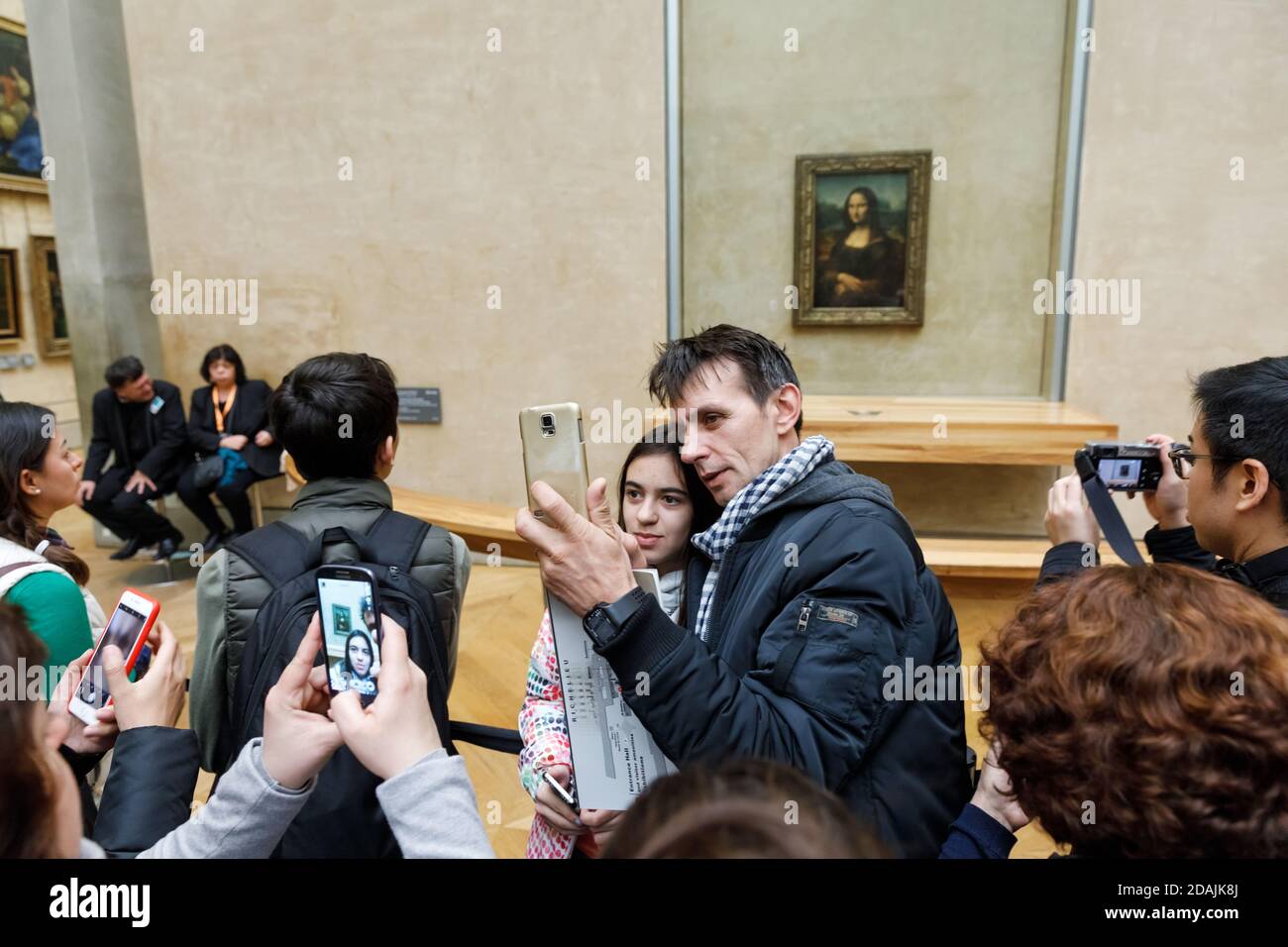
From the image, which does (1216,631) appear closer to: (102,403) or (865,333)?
(865,333)

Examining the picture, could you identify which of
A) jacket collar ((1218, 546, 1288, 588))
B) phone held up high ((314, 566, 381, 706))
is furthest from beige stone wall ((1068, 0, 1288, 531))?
phone held up high ((314, 566, 381, 706))

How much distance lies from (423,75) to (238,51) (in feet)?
5.69

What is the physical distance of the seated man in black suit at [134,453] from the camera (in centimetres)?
725

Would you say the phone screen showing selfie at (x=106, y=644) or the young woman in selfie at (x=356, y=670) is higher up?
the young woman in selfie at (x=356, y=670)

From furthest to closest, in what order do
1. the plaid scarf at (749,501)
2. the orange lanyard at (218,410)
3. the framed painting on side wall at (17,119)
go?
the framed painting on side wall at (17,119) → the orange lanyard at (218,410) → the plaid scarf at (749,501)

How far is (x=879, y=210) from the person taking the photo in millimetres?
7262

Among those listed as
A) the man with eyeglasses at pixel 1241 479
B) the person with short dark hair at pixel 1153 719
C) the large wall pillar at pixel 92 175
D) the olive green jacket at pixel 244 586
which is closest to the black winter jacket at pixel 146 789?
the olive green jacket at pixel 244 586

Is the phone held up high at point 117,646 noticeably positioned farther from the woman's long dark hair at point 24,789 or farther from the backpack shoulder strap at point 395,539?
the woman's long dark hair at point 24,789

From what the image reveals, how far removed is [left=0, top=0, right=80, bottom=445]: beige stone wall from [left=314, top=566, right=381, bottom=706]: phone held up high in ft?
50.5

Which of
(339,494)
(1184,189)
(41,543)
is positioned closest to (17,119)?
(41,543)

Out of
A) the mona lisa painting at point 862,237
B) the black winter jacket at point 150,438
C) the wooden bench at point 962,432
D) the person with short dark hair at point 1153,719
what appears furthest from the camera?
the black winter jacket at point 150,438

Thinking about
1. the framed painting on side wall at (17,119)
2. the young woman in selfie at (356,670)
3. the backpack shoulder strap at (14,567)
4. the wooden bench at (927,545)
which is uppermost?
the framed painting on side wall at (17,119)

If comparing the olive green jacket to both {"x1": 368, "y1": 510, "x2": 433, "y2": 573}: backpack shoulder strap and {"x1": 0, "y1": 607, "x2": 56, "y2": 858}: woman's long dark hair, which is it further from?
{"x1": 0, "y1": 607, "x2": 56, "y2": 858}: woman's long dark hair

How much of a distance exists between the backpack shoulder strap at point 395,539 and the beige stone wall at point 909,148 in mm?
5839
